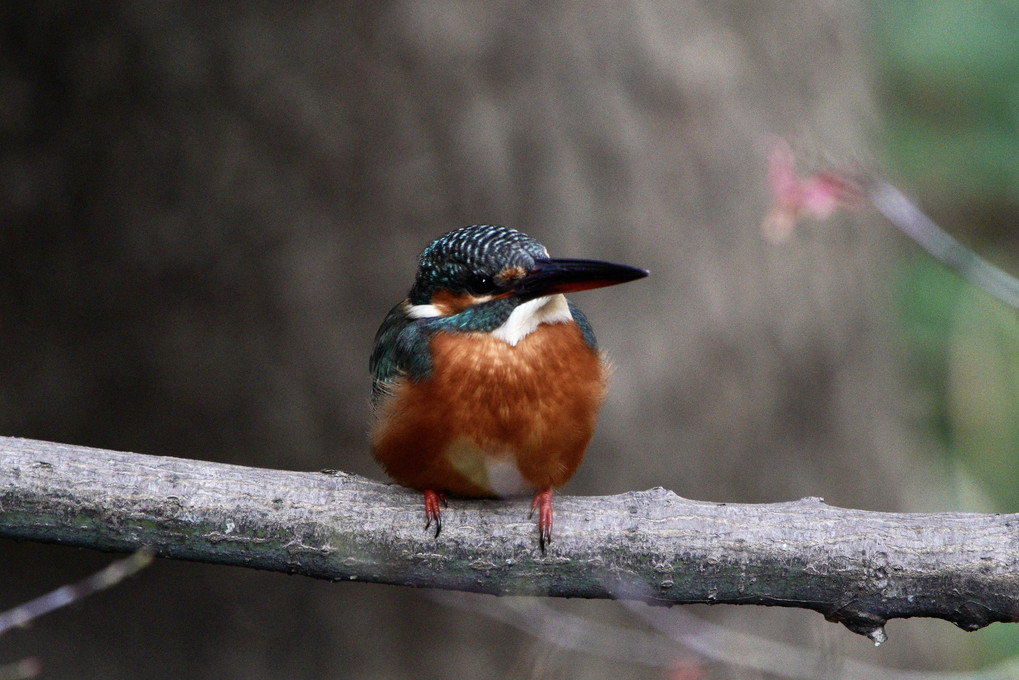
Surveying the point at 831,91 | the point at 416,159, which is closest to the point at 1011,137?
the point at 831,91

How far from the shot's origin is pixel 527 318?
2.22 meters

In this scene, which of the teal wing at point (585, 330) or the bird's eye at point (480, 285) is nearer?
the bird's eye at point (480, 285)

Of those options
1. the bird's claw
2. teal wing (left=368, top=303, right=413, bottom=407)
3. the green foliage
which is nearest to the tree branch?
the bird's claw

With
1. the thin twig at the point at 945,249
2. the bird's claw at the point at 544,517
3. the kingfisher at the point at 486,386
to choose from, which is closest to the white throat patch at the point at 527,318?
the kingfisher at the point at 486,386

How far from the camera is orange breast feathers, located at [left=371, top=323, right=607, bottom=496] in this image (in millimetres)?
2176

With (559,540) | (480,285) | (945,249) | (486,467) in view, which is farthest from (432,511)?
(945,249)

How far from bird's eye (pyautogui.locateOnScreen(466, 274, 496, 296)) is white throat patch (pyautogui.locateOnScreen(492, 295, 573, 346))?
8cm

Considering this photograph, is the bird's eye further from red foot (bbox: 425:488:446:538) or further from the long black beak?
red foot (bbox: 425:488:446:538)

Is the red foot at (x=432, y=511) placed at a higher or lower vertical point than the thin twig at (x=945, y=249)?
lower

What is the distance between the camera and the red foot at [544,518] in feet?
6.93

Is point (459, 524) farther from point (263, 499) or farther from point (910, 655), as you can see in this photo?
point (910, 655)

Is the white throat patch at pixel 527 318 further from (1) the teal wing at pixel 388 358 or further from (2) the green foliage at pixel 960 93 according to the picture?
(2) the green foliage at pixel 960 93

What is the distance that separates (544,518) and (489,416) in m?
0.25

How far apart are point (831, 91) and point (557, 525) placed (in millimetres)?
2766
